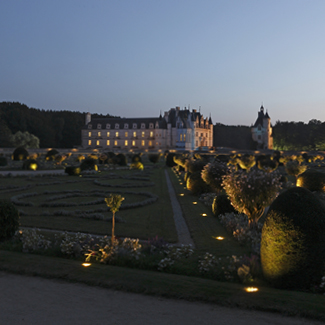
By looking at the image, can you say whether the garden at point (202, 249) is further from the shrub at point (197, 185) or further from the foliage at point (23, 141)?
the foliage at point (23, 141)

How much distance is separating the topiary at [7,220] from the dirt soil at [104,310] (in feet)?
12.0

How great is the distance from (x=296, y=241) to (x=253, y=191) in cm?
478

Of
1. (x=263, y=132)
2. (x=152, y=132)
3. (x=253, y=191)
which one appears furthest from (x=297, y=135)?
(x=253, y=191)

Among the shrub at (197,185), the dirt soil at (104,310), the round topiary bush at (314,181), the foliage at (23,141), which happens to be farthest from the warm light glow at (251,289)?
the foliage at (23,141)

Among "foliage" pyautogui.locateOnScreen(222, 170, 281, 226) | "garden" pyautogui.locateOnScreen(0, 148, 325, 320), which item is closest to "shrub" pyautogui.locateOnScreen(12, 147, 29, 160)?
"garden" pyautogui.locateOnScreen(0, 148, 325, 320)

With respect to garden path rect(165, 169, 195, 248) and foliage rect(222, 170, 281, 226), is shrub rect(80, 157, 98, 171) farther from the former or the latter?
foliage rect(222, 170, 281, 226)

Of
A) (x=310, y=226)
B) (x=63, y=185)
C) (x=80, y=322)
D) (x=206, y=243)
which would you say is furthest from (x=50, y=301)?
(x=63, y=185)

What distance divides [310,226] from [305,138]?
10874 cm

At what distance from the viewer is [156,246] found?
30.2ft

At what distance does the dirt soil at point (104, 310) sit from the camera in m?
5.11

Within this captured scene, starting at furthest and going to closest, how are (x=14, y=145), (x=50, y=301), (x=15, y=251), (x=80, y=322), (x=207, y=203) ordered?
1. (x=14, y=145)
2. (x=207, y=203)
3. (x=15, y=251)
4. (x=50, y=301)
5. (x=80, y=322)

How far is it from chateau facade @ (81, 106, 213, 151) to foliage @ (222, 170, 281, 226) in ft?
247

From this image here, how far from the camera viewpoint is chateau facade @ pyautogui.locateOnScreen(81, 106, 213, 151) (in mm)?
88762

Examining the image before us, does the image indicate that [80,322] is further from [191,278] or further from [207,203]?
[207,203]
